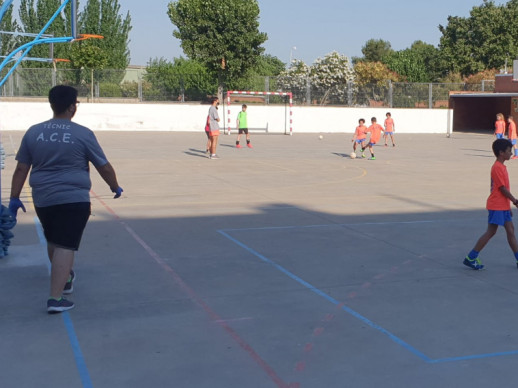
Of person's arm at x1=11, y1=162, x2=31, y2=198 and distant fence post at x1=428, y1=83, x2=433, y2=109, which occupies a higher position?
distant fence post at x1=428, y1=83, x2=433, y2=109

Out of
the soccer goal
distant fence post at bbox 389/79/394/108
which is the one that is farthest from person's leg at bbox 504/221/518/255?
distant fence post at bbox 389/79/394/108

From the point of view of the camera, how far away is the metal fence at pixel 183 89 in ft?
122

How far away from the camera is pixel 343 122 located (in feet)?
134

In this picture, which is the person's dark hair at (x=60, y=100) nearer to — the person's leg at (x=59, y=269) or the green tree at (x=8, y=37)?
the person's leg at (x=59, y=269)

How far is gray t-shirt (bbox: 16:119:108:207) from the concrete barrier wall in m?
31.1

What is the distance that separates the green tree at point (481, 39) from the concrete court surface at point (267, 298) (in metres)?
56.7

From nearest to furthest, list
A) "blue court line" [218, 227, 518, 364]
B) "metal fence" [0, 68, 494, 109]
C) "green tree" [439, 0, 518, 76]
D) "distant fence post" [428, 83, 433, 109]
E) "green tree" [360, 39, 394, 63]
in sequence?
"blue court line" [218, 227, 518, 364]
"metal fence" [0, 68, 494, 109]
"distant fence post" [428, 83, 433, 109]
"green tree" [439, 0, 518, 76]
"green tree" [360, 39, 394, 63]

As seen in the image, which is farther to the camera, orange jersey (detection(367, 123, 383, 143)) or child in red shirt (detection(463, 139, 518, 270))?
orange jersey (detection(367, 123, 383, 143))

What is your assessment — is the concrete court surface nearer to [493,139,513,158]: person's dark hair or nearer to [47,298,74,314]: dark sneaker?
[47,298,74,314]: dark sneaker

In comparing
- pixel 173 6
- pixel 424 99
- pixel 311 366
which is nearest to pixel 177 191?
A: pixel 311 366

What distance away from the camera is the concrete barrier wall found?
118ft

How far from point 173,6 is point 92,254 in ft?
143

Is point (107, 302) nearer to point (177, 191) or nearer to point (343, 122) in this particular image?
point (177, 191)

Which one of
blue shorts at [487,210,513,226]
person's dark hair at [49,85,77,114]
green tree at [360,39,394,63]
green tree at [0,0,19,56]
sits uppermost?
green tree at [360,39,394,63]
